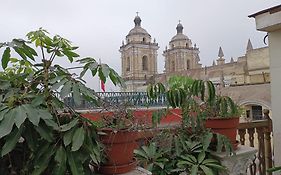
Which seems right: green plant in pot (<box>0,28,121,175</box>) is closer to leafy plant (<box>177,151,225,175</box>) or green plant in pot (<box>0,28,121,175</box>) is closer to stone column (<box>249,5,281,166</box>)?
leafy plant (<box>177,151,225,175</box>)

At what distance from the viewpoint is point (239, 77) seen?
64.4 ft

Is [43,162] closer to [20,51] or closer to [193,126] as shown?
[20,51]

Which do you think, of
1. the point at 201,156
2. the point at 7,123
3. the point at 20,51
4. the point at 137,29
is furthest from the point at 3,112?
the point at 137,29

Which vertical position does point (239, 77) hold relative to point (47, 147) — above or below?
above

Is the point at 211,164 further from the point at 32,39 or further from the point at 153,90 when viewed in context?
the point at 32,39

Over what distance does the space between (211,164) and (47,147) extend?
3.99ft

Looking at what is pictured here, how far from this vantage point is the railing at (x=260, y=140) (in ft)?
8.63

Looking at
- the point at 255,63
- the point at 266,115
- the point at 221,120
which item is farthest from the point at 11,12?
the point at 255,63

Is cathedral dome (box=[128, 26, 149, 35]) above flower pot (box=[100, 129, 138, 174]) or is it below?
above

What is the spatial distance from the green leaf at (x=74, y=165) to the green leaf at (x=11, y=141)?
0.23 meters

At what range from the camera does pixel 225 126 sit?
2.15m

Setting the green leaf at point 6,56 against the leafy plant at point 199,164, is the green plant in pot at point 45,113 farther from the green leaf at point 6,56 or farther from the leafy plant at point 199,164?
the leafy plant at point 199,164

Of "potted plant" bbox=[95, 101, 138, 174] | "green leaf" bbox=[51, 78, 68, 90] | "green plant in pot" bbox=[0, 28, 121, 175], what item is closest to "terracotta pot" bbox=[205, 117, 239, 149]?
"potted plant" bbox=[95, 101, 138, 174]

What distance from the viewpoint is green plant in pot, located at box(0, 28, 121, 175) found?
1.20m
